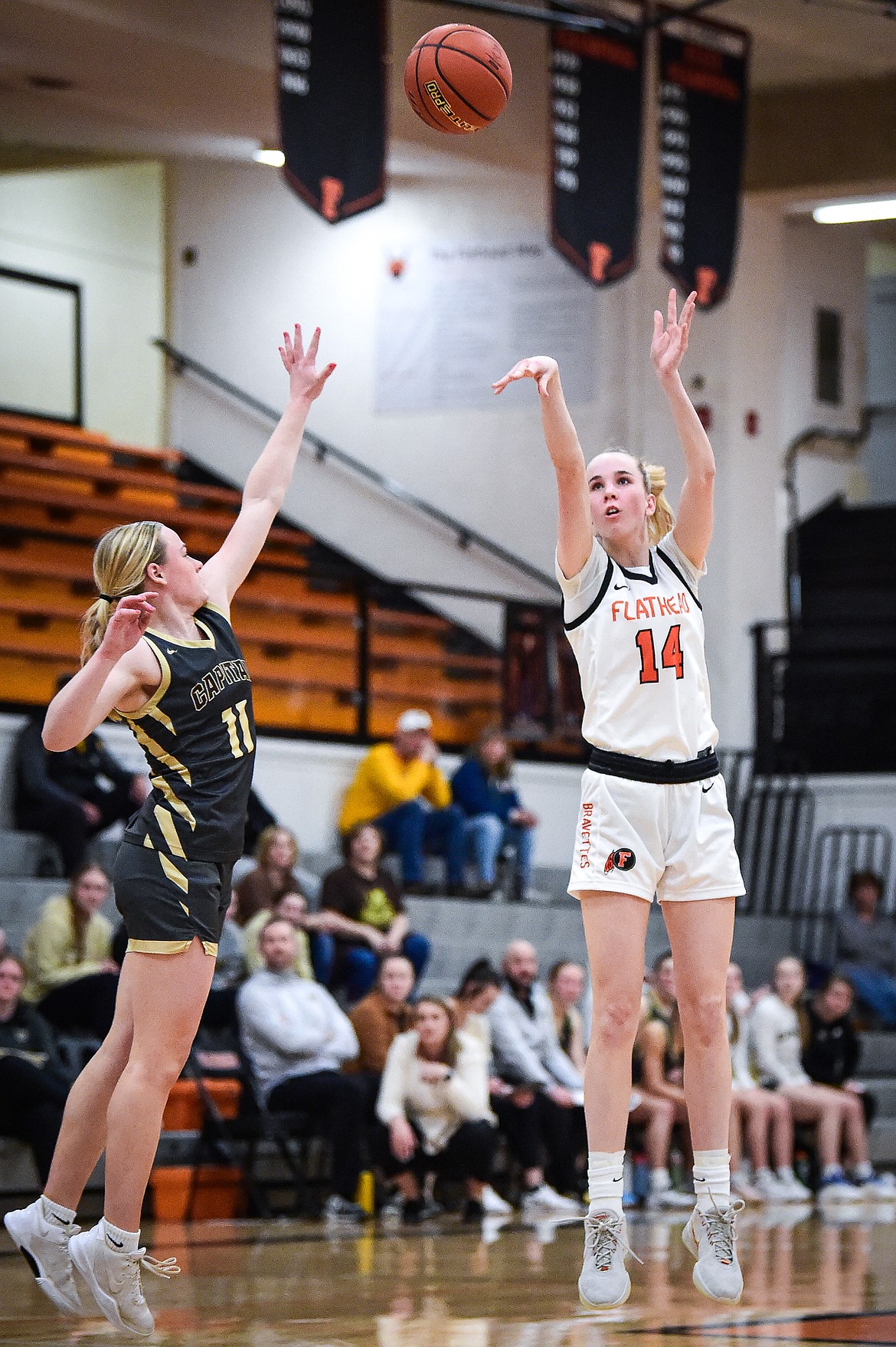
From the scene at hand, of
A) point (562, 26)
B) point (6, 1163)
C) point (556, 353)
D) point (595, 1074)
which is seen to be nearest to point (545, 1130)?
point (6, 1163)

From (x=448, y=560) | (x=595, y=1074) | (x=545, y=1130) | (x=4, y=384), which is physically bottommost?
(x=545, y=1130)

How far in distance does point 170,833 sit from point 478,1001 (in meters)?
4.77

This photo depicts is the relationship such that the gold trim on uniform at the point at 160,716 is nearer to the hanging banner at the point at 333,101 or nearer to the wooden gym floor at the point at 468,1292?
the wooden gym floor at the point at 468,1292

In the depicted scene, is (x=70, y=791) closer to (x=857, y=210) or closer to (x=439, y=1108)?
(x=439, y=1108)

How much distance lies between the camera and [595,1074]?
4605 millimetres

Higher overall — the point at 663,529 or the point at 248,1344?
the point at 663,529

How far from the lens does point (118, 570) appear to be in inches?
182

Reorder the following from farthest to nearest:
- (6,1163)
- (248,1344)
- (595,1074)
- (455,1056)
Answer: (455,1056) → (6,1163) → (595,1074) → (248,1344)

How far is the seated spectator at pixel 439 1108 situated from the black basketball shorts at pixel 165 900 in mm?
4148

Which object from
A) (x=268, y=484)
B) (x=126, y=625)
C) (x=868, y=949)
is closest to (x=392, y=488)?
(x=868, y=949)

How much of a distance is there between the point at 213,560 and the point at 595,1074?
1578 mm

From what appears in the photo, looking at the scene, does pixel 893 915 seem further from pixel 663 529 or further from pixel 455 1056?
pixel 663 529

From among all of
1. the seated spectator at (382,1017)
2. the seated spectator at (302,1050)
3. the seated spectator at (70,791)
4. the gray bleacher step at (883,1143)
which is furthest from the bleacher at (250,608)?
the gray bleacher step at (883,1143)

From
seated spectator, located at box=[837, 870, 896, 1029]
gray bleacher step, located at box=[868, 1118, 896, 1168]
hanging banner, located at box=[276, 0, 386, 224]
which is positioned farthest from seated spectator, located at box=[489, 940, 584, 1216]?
hanging banner, located at box=[276, 0, 386, 224]
